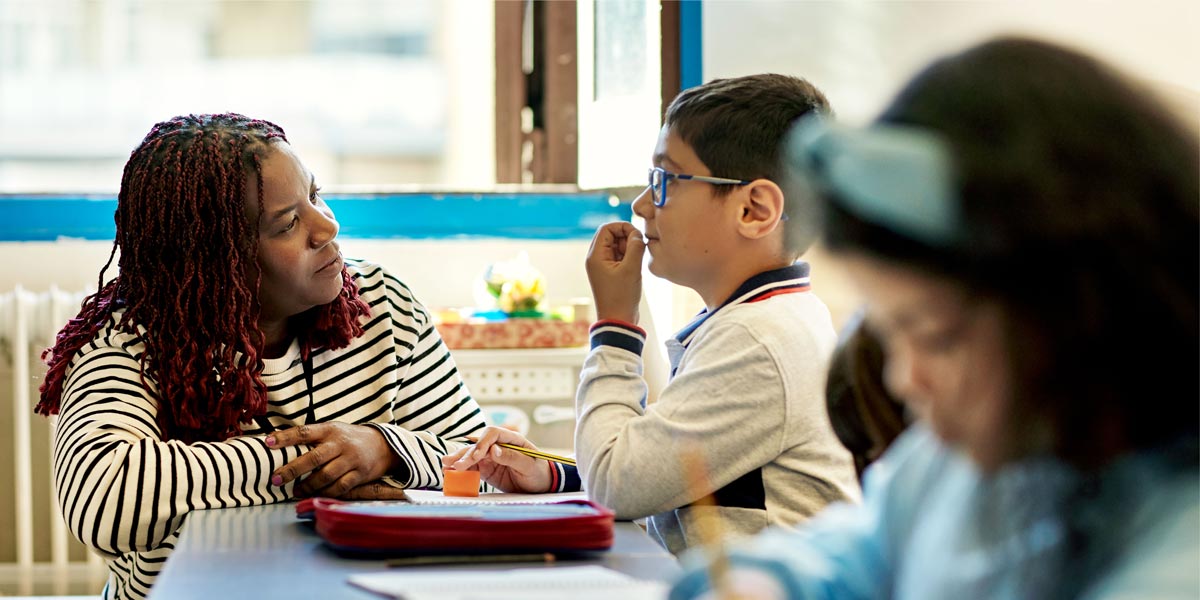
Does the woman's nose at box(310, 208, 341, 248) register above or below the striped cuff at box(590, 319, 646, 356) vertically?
above

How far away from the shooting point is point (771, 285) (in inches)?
52.4

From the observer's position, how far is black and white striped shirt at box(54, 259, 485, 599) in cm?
129

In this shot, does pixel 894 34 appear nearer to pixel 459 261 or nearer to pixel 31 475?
pixel 459 261

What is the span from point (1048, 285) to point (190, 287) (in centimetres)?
118

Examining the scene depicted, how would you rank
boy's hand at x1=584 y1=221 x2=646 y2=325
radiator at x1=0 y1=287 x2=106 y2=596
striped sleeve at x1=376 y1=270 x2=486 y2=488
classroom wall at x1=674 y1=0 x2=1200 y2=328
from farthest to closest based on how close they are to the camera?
1. radiator at x1=0 y1=287 x2=106 y2=596
2. striped sleeve at x1=376 y1=270 x2=486 y2=488
3. boy's hand at x1=584 y1=221 x2=646 y2=325
4. classroom wall at x1=674 y1=0 x2=1200 y2=328

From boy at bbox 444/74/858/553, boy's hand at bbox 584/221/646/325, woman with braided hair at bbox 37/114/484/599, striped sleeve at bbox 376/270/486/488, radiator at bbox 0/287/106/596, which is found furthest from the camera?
radiator at bbox 0/287/106/596

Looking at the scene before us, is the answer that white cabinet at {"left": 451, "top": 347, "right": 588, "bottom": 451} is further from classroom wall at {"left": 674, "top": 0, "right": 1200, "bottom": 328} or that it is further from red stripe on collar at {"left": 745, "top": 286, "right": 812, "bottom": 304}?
red stripe on collar at {"left": 745, "top": 286, "right": 812, "bottom": 304}

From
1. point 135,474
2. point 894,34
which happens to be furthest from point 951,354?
point 894,34

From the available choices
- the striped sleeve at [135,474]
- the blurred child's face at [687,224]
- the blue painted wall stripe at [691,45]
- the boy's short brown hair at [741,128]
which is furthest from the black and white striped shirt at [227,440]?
the blue painted wall stripe at [691,45]

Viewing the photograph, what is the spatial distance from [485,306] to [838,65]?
104cm

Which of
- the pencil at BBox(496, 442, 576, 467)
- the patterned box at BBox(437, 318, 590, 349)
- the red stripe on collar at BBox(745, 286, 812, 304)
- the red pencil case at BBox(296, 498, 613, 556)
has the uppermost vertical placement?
the red stripe on collar at BBox(745, 286, 812, 304)

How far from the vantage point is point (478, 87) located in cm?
339

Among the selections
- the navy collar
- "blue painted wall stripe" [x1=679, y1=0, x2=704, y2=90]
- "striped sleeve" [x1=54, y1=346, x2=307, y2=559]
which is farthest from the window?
the navy collar

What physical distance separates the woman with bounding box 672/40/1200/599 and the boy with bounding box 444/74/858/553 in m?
0.59
